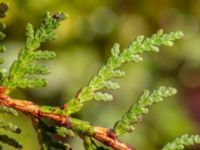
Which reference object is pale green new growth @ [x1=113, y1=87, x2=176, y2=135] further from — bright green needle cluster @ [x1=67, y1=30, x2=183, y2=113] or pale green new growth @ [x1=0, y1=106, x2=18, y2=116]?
pale green new growth @ [x1=0, y1=106, x2=18, y2=116]

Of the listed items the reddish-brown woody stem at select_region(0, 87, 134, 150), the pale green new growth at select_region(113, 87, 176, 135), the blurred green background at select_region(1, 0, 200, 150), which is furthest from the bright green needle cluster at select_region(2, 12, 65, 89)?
the blurred green background at select_region(1, 0, 200, 150)

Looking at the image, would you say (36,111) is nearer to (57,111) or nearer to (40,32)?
(57,111)

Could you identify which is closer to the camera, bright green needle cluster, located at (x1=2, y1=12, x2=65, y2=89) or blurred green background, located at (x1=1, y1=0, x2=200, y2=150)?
bright green needle cluster, located at (x1=2, y1=12, x2=65, y2=89)

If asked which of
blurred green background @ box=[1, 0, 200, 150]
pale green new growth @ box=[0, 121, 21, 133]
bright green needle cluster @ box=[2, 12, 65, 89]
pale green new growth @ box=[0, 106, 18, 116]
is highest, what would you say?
blurred green background @ box=[1, 0, 200, 150]

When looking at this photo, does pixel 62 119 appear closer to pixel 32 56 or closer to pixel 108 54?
pixel 32 56

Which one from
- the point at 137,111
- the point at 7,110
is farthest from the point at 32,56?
the point at 137,111

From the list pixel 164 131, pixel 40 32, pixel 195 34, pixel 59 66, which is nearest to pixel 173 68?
pixel 195 34

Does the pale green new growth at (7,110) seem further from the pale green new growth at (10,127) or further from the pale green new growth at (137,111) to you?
the pale green new growth at (137,111)
